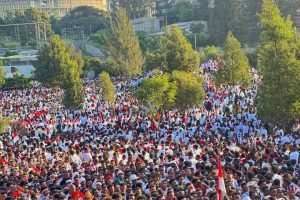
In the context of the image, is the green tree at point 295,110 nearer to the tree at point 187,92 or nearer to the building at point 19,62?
the tree at point 187,92

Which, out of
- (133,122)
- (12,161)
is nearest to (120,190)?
(12,161)

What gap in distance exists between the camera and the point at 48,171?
48.9 feet

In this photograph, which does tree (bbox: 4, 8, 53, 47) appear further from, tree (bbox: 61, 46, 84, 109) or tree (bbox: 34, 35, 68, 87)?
tree (bbox: 61, 46, 84, 109)

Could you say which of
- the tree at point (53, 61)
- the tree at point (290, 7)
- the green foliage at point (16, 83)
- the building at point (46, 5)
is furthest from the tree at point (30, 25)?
the tree at point (53, 61)

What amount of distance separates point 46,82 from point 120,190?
96.9 ft

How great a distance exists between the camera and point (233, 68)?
3105 cm

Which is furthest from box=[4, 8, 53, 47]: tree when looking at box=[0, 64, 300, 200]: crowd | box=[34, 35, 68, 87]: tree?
box=[0, 64, 300, 200]: crowd

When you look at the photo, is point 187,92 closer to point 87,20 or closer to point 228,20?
point 228,20

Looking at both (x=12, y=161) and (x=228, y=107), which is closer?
(x=12, y=161)

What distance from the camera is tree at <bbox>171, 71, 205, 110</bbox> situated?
25.3m

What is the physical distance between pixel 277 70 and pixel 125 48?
27.2 m

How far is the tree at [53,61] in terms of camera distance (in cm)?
3794

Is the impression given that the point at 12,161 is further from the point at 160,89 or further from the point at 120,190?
the point at 160,89

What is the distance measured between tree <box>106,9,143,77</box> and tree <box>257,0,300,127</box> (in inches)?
1013
